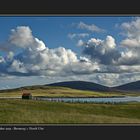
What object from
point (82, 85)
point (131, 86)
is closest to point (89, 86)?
point (82, 85)

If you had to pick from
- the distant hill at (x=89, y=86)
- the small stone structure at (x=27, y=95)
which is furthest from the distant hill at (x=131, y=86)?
the small stone structure at (x=27, y=95)

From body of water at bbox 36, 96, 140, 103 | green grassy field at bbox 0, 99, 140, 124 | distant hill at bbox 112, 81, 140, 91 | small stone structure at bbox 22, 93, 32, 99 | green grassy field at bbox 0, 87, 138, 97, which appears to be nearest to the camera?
green grassy field at bbox 0, 99, 140, 124

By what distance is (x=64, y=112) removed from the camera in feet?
76.1

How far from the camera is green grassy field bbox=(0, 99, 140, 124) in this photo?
888 inches

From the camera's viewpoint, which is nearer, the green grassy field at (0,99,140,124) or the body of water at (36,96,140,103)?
the green grassy field at (0,99,140,124)

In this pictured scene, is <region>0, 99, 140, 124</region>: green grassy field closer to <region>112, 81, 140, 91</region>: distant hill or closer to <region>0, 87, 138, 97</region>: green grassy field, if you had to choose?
<region>0, 87, 138, 97</region>: green grassy field

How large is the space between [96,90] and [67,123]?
5.58ft

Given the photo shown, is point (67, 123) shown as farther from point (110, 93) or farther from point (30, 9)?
point (30, 9)

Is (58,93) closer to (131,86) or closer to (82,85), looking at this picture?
(82,85)

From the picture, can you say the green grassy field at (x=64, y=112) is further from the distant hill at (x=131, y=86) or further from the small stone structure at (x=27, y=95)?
the distant hill at (x=131, y=86)

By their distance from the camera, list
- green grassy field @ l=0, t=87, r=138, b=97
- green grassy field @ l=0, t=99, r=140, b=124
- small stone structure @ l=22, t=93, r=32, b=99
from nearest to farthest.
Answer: green grassy field @ l=0, t=99, r=140, b=124 → green grassy field @ l=0, t=87, r=138, b=97 → small stone structure @ l=22, t=93, r=32, b=99

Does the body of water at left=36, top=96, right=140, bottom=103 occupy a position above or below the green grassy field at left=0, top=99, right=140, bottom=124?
above

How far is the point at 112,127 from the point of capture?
22.2 metres

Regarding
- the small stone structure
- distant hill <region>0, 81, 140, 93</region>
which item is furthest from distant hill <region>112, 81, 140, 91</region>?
the small stone structure
